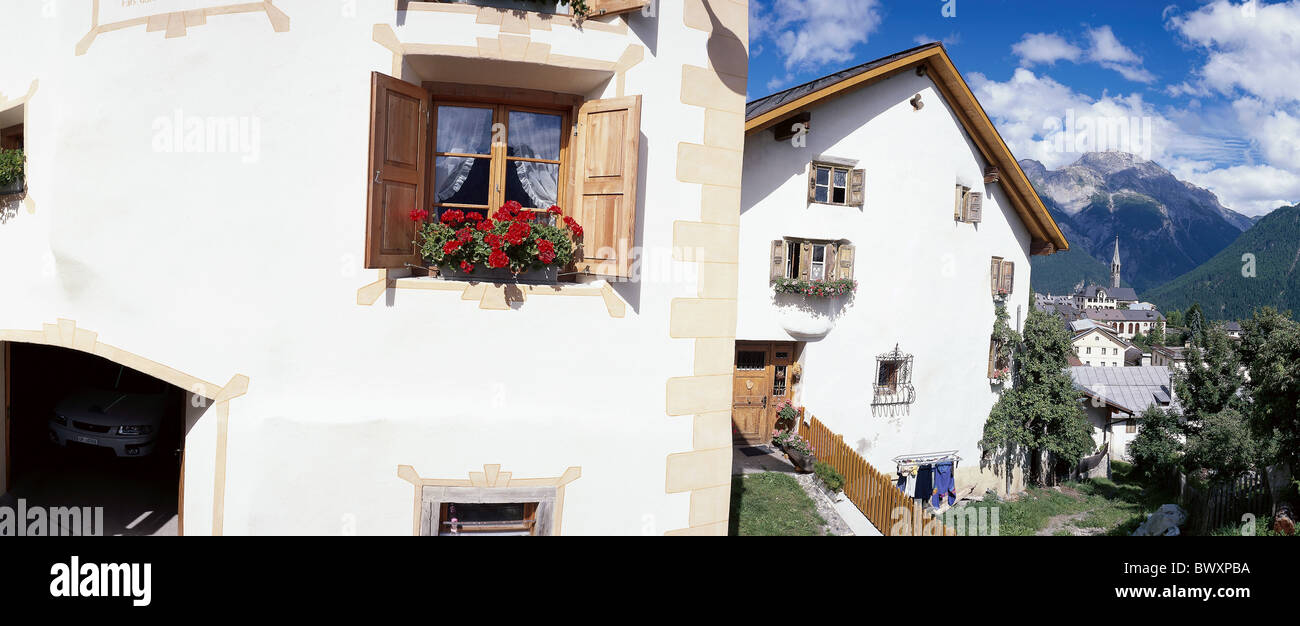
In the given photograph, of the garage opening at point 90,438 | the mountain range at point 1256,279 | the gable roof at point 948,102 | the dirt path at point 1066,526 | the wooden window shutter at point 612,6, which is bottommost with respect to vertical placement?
the dirt path at point 1066,526

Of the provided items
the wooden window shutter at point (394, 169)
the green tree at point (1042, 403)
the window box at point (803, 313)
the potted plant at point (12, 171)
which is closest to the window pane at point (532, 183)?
the wooden window shutter at point (394, 169)

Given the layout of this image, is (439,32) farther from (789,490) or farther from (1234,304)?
(1234,304)

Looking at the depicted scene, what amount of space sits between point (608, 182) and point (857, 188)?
34.5 feet

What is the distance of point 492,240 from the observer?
5219 millimetres

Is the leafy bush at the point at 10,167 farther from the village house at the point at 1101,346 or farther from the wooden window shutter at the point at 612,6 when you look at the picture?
the village house at the point at 1101,346

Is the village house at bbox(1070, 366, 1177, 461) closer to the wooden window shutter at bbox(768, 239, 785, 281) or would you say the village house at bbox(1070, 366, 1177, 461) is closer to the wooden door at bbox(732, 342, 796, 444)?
the wooden door at bbox(732, 342, 796, 444)

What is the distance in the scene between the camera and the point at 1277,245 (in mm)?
173250

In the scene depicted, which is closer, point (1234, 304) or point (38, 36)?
point (38, 36)

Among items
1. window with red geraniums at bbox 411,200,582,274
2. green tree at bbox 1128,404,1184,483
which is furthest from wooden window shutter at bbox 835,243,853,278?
green tree at bbox 1128,404,1184,483

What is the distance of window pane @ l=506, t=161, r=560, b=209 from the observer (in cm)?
591

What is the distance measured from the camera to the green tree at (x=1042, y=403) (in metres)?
17.6

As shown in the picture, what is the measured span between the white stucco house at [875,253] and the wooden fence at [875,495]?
179 centimetres

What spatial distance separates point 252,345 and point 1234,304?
216 meters
